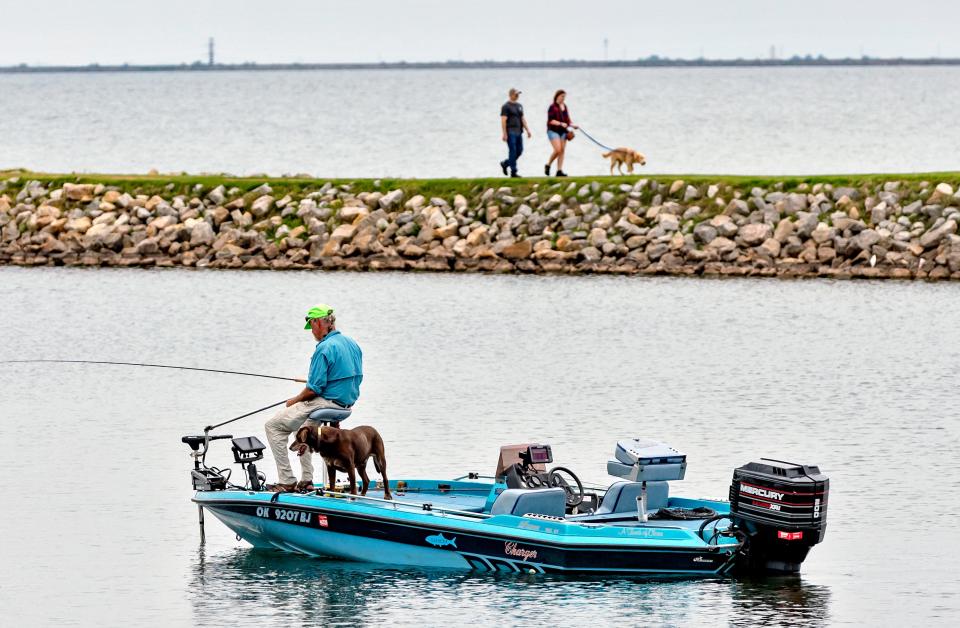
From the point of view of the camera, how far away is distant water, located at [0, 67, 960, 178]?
69.4 metres

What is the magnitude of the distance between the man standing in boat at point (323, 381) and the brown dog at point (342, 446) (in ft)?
0.83

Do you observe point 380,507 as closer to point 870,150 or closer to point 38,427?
point 38,427

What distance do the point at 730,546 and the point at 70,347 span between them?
50.6 ft

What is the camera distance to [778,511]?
13.8m

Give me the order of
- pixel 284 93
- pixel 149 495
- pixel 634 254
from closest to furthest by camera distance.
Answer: pixel 149 495 → pixel 634 254 → pixel 284 93

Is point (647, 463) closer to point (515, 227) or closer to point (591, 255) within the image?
point (591, 255)

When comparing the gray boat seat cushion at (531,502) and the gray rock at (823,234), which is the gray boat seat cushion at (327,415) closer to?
the gray boat seat cushion at (531,502)

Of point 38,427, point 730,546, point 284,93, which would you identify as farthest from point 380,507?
point 284,93

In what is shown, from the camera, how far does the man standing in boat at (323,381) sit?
48.9 feet

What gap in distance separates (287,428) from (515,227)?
2060 cm

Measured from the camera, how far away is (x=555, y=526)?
14.2 metres

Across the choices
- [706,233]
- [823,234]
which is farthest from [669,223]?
[823,234]

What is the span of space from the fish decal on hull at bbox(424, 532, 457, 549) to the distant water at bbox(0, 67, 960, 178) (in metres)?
44.7

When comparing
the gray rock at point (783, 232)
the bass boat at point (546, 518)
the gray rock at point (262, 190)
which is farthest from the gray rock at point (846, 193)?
the bass boat at point (546, 518)
